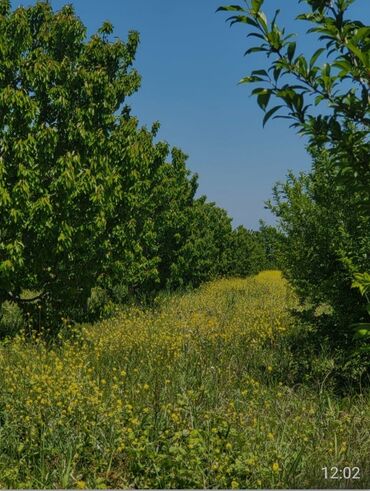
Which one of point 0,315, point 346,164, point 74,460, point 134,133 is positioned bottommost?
point 74,460

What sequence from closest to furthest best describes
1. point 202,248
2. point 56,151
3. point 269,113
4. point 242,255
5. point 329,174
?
1. point 269,113
2. point 329,174
3. point 56,151
4. point 202,248
5. point 242,255

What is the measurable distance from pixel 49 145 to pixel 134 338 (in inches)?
142

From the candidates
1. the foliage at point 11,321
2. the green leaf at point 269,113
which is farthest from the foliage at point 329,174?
the foliage at point 11,321

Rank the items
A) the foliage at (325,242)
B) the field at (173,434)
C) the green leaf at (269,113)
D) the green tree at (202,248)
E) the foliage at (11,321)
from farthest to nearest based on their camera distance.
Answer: the green tree at (202,248), the foliage at (11,321), the foliage at (325,242), the field at (173,434), the green leaf at (269,113)

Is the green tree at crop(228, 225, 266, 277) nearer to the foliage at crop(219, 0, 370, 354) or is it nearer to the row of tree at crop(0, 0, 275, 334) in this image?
the row of tree at crop(0, 0, 275, 334)

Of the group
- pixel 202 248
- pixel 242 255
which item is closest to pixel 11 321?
pixel 202 248

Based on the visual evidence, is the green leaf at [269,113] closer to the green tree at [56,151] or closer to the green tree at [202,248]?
the green tree at [56,151]

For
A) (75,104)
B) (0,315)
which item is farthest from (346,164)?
(0,315)

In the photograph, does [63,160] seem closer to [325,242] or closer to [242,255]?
[325,242]

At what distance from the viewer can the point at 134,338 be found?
9.16 m

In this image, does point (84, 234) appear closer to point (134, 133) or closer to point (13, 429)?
point (134, 133)

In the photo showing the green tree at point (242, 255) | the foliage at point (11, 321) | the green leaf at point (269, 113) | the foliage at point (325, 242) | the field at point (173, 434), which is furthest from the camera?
the green tree at point (242, 255)

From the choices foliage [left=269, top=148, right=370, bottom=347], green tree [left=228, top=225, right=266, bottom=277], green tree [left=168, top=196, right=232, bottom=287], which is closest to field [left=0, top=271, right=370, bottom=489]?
foliage [left=269, top=148, right=370, bottom=347]

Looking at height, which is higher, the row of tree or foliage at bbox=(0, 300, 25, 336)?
the row of tree
